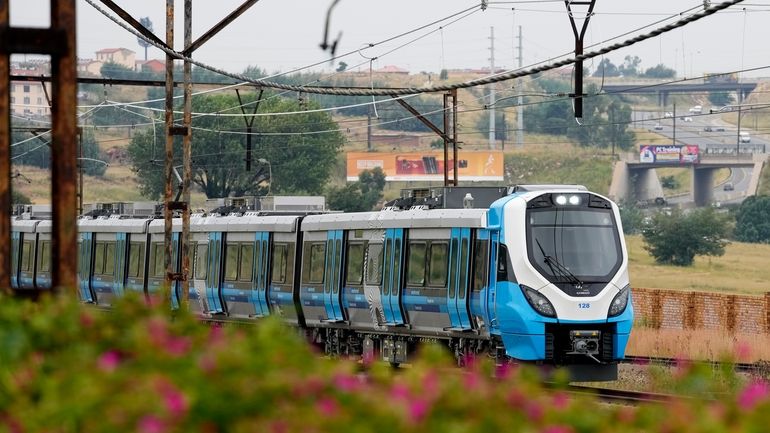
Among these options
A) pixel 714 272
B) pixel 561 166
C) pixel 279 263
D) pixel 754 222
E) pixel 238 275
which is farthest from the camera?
pixel 561 166

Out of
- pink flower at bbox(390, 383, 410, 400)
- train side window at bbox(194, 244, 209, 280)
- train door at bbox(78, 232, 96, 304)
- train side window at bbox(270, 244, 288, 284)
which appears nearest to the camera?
pink flower at bbox(390, 383, 410, 400)

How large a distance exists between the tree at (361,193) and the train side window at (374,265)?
283ft

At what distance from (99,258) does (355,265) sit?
14.3 m

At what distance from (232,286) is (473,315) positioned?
10.3m

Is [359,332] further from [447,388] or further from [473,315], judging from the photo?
[447,388]

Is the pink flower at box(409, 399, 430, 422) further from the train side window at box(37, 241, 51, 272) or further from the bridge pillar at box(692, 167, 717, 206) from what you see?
the bridge pillar at box(692, 167, 717, 206)

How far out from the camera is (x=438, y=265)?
81.6ft

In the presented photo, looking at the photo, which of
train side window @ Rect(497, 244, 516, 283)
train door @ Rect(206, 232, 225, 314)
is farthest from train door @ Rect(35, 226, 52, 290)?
train side window @ Rect(497, 244, 516, 283)

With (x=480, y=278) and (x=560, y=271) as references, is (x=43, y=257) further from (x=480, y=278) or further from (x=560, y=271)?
(x=560, y=271)

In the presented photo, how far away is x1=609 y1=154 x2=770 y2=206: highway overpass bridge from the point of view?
164 m

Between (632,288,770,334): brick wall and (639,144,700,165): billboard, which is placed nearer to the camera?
(632,288,770,334): brick wall

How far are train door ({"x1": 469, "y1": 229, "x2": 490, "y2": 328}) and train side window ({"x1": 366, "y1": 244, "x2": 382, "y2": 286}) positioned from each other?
11.1 ft

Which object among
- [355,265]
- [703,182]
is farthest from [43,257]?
[703,182]

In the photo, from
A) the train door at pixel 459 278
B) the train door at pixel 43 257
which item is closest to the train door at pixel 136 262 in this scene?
the train door at pixel 43 257
